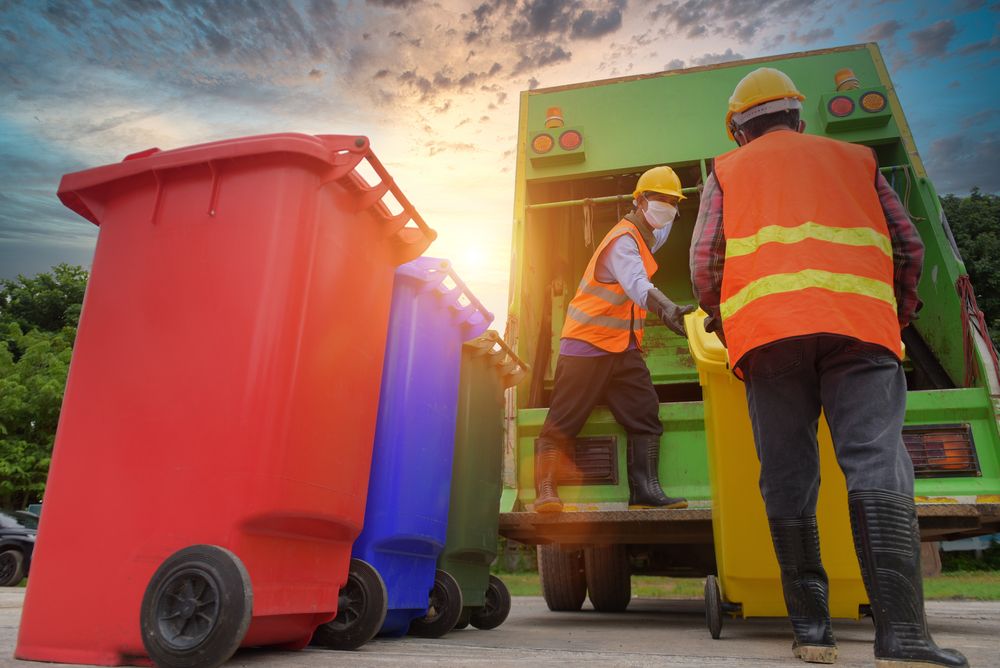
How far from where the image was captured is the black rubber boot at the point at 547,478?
315cm

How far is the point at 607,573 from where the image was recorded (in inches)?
187

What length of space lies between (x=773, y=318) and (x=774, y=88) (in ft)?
2.47

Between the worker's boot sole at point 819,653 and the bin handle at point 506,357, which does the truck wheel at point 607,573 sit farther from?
the worker's boot sole at point 819,653

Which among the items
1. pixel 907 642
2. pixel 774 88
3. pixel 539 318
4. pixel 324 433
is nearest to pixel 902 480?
pixel 907 642

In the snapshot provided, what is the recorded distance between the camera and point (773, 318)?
5.76ft

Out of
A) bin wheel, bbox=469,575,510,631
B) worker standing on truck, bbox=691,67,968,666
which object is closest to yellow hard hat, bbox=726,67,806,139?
worker standing on truck, bbox=691,67,968,666

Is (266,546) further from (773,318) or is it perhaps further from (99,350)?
(773,318)

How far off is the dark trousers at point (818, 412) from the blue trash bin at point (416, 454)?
1.14 m

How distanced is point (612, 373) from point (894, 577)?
71.7 inches

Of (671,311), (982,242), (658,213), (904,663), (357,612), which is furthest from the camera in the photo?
(982,242)

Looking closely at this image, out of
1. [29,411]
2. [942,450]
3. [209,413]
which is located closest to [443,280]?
[209,413]

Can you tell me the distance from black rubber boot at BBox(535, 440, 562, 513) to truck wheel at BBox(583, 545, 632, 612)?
61.7 inches

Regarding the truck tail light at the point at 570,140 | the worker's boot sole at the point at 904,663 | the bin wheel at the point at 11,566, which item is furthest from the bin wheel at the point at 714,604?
the bin wheel at the point at 11,566

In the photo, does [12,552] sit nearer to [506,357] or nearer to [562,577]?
[562,577]
